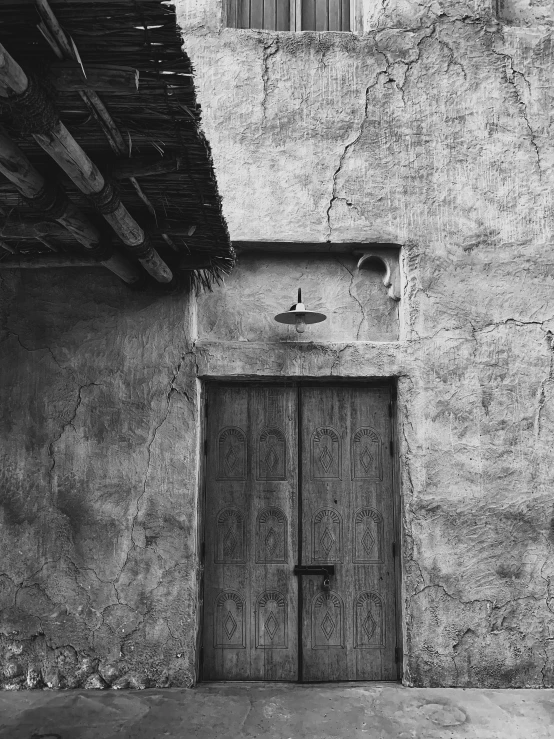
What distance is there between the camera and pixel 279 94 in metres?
5.07

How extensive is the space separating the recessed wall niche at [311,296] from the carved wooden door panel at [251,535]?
466 millimetres

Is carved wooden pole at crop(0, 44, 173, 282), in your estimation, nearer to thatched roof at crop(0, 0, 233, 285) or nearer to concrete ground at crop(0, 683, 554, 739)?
thatched roof at crop(0, 0, 233, 285)

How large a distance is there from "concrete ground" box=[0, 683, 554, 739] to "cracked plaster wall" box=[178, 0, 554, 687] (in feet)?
0.89

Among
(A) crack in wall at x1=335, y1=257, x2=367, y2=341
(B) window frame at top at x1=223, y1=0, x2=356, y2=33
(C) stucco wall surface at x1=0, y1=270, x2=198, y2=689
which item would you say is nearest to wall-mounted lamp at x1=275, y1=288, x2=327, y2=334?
(A) crack in wall at x1=335, y1=257, x2=367, y2=341

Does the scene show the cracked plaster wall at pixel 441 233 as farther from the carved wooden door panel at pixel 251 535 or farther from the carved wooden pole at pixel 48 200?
the carved wooden pole at pixel 48 200

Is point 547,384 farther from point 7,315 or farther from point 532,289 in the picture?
point 7,315

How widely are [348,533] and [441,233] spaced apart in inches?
89.4

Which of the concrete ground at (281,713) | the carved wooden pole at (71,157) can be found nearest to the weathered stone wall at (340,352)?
the concrete ground at (281,713)

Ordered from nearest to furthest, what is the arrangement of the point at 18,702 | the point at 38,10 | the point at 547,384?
the point at 38,10, the point at 18,702, the point at 547,384

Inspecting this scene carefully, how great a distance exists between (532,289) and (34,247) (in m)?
3.47

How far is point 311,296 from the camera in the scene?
5.07 m

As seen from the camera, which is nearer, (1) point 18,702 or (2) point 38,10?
(2) point 38,10

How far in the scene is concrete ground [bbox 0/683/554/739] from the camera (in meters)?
3.98

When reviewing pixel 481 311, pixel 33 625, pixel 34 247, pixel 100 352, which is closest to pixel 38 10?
pixel 34 247
